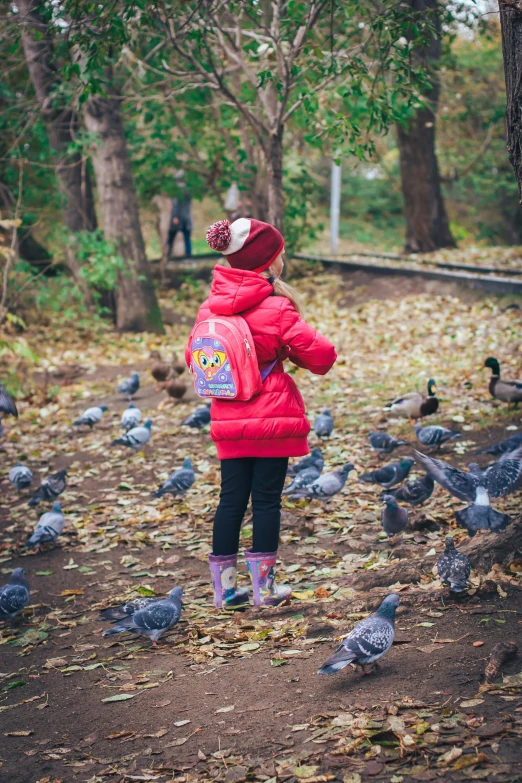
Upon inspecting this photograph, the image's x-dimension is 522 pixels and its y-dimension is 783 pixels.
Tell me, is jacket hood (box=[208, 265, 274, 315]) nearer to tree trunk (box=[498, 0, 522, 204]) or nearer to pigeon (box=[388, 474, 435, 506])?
tree trunk (box=[498, 0, 522, 204])

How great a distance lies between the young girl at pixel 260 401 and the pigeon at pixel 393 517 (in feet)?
3.99

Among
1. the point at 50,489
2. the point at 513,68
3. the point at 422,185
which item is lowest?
the point at 50,489

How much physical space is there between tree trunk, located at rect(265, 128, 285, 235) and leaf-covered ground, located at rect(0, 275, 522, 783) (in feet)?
7.85

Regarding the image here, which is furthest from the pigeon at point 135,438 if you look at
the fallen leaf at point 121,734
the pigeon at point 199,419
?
the fallen leaf at point 121,734

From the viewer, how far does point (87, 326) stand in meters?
15.9

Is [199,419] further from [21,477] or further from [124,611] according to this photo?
[124,611]

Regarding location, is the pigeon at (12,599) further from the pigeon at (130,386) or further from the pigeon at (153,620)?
the pigeon at (130,386)

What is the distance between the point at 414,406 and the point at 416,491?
92.9 inches

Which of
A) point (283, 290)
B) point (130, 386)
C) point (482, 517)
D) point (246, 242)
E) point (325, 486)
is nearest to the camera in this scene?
point (246, 242)

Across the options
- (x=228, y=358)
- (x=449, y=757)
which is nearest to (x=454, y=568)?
(x=449, y=757)

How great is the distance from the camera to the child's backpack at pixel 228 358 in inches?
178

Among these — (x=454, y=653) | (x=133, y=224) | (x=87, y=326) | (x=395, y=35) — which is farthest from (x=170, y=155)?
(x=454, y=653)

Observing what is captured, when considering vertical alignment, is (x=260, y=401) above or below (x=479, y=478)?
above

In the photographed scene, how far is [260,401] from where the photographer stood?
467cm
